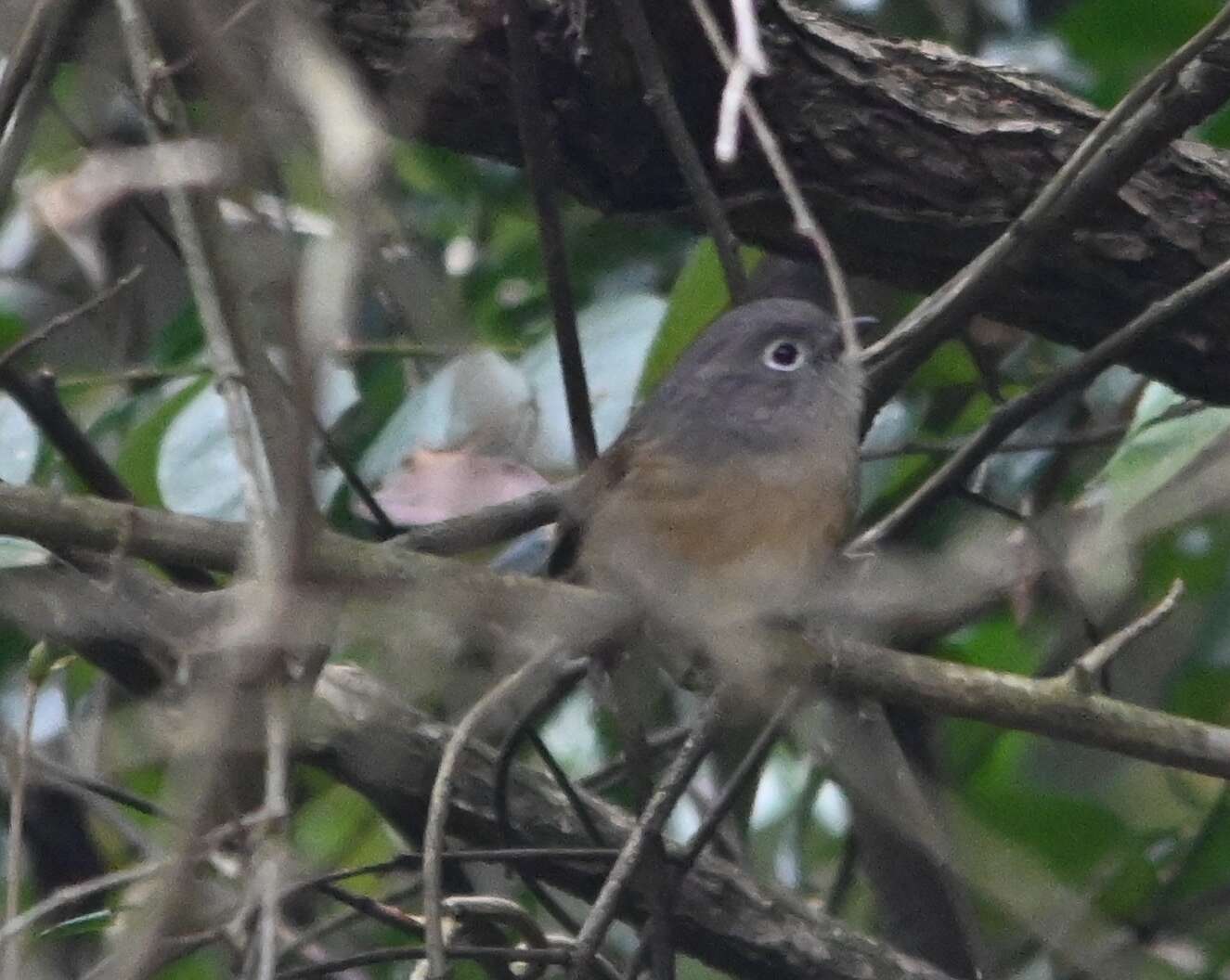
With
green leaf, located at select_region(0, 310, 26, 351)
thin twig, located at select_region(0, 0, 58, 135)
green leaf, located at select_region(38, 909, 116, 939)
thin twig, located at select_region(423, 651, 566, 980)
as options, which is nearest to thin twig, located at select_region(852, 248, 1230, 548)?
thin twig, located at select_region(423, 651, 566, 980)

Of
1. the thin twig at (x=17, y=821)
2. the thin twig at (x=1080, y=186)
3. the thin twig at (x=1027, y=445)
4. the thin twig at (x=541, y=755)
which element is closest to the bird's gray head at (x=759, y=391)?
the thin twig at (x=1027, y=445)

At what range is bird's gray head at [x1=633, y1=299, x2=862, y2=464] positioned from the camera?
3199 millimetres

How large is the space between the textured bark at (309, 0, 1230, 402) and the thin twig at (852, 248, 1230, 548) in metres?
0.23

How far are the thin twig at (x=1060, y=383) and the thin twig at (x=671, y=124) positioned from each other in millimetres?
442

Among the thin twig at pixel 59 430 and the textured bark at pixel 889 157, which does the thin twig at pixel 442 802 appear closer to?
the thin twig at pixel 59 430

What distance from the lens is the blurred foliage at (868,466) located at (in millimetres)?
3043

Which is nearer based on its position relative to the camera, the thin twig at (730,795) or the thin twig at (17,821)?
the thin twig at (17,821)

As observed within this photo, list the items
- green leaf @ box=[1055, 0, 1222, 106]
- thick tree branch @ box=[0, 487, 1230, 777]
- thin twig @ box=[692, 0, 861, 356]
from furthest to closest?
green leaf @ box=[1055, 0, 1222, 106] → thin twig @ box=[692, 0, 861, 356] → thick tree branch @ box=[0, 487, 1230, 777]

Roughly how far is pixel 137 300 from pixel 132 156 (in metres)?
2.41

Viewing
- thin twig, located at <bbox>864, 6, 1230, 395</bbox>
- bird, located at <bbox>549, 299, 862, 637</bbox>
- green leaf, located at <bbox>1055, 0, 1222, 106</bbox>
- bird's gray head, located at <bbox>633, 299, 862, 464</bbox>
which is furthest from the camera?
green leaf, located at <bbox>1055, 0, 1222, 106</bbox>

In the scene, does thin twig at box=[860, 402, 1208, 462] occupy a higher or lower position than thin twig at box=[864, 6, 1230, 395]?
lower

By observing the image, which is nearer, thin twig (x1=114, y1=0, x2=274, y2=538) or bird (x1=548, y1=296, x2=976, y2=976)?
thin twig (x1=114, y1=0, x2=274, y2=538)

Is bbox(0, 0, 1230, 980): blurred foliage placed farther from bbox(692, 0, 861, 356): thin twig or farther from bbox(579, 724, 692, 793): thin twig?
bbox(692, 0, 861, 356): thin twig

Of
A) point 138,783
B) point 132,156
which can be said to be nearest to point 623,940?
point 138,783
